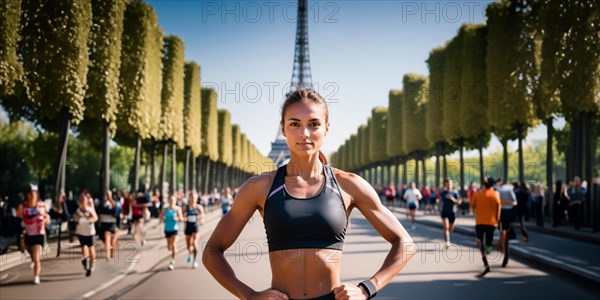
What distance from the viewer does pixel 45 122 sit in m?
32.2

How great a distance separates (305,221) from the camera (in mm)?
2707

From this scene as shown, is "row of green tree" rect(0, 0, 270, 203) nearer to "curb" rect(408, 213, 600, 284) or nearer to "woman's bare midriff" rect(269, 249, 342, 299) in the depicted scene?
"curb" rect(408, 213, 600, 284)

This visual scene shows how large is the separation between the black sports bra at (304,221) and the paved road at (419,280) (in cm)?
749

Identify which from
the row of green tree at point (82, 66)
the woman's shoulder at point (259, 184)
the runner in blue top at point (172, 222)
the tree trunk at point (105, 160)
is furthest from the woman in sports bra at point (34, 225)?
the woman's shoulder at point (259, 184)

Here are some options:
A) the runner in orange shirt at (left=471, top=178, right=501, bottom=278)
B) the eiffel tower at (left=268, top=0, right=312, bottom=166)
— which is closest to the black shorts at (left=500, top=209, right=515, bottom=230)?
the runner in orange shirt at (left=471, top=178, right=501, bottom=278)

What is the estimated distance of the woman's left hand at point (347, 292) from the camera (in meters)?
2.58

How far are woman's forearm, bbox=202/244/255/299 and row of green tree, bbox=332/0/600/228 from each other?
21.2m

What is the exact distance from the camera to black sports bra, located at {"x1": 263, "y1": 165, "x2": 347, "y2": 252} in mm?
2713

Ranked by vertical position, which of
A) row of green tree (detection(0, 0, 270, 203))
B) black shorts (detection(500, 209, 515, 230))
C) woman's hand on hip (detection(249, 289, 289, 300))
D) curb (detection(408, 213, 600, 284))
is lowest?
curb (detection(408, 213, 600, 284))

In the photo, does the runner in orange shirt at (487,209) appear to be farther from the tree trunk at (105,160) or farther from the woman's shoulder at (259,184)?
the tree trunk at (105,160)

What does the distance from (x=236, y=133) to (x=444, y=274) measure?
71.0 metres

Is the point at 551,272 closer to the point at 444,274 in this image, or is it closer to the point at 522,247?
the point at 444,274

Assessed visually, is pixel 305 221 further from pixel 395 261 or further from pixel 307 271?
pixel 395 261

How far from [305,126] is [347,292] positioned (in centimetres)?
79
